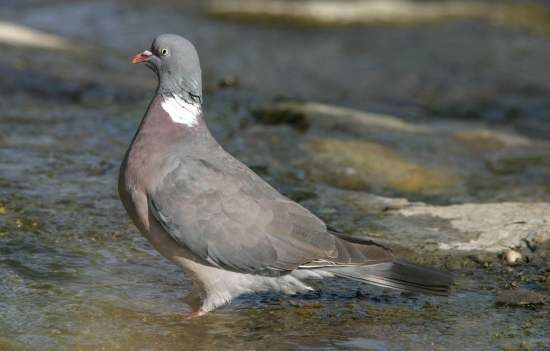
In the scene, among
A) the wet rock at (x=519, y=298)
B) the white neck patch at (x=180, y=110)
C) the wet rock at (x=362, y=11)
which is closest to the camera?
the wet rock at (x=519, y=298)

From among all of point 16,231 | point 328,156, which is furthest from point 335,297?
point 328,156

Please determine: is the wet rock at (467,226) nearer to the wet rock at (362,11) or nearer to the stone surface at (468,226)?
the stone surface at (468,226)

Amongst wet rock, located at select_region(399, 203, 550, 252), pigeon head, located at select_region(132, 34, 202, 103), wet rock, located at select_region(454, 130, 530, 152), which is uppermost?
pigeon head, located at select_region(132, 34, 202, 103)

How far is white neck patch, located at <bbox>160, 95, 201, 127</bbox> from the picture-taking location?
4.63 meters

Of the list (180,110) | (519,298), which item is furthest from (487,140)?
(180,110)

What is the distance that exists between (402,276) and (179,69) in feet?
4.66

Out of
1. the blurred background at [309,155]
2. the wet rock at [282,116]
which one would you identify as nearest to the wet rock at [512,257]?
the blurred background at [309,155]

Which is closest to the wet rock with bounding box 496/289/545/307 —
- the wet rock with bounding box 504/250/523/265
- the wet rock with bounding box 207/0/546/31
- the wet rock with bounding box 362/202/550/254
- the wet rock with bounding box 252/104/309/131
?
the wet rock with bounding box 504/250/523/265

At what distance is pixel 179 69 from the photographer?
4.65m

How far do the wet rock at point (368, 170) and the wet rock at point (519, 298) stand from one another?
2.03m

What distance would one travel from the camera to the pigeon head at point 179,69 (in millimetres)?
4648

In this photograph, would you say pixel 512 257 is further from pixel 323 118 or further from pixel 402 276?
pixel 323 118

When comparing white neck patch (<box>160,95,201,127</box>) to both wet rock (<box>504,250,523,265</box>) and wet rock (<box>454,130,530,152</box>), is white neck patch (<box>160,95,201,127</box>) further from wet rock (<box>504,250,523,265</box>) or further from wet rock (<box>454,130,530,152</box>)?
wet rock (<box>454,130,530,152</box>)

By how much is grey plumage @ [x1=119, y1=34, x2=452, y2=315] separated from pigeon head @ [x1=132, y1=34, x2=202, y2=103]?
0.58 feet
